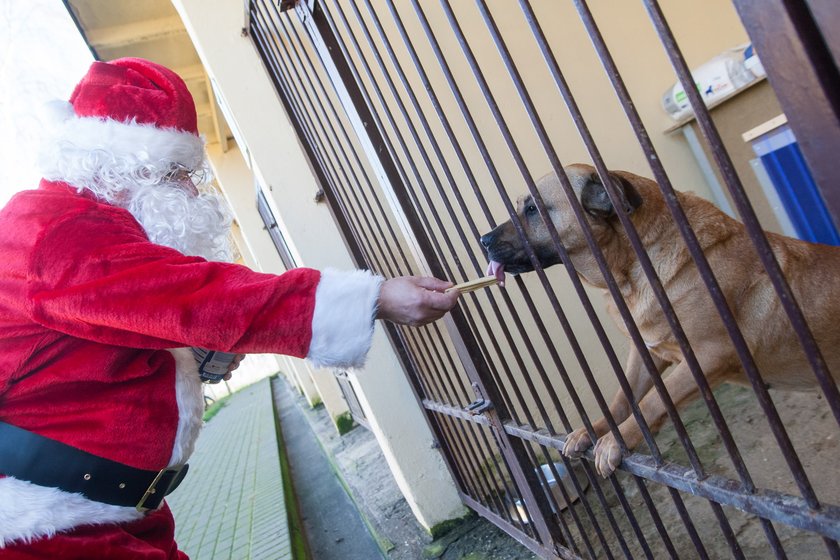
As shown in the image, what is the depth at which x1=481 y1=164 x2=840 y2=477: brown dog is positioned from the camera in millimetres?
2072

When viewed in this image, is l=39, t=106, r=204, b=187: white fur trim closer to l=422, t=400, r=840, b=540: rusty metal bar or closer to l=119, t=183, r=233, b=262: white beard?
l=119, t=183, r=233, b=262: white beard

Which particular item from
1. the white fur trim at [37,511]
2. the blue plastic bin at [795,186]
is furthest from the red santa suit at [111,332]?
the blue plastic bin at [795,186]

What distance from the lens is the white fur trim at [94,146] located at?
1878 mm

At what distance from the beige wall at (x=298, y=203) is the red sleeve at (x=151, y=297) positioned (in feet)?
7.71

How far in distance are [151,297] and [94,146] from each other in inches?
26.4

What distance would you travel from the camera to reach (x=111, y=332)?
5.25 feet

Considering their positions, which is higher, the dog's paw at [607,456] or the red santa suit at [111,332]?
the red santa suit at [111,332]

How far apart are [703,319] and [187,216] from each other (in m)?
1.75

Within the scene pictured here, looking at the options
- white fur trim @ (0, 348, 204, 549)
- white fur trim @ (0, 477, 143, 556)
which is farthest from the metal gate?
white fur trim @ (0, 477, 143, 556)

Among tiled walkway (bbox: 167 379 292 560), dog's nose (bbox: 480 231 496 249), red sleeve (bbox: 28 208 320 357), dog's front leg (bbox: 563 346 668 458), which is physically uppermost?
red sleeve (bbox: 28 208 320 357)

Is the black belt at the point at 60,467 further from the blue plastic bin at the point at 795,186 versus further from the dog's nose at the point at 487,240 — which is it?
the blue plastic bin at the point at 795,186

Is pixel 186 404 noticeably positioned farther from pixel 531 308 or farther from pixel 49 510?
pixel 531 308

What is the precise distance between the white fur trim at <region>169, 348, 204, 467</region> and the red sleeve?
0.26 m

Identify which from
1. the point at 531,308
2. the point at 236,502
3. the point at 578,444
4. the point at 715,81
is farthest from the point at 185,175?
the point at 236,502
